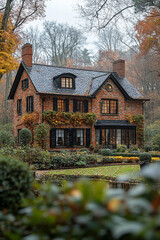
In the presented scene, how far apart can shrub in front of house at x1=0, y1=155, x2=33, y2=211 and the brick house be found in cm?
1900

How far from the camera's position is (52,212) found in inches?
90.1

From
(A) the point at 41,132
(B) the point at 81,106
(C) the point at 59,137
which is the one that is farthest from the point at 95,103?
(A) the point at 41,132

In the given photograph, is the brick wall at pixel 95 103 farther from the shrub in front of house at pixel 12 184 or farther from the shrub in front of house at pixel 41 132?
the shrub in front of house at pixel 12 184

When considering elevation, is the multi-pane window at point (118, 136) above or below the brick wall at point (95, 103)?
below

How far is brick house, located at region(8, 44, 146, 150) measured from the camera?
77.7ft

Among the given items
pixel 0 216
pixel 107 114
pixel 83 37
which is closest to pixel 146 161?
pixel 0 216

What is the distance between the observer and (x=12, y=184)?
388 cm

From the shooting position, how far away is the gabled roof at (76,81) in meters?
24.0

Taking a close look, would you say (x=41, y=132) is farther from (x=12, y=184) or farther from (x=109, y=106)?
(x=12, y=184)

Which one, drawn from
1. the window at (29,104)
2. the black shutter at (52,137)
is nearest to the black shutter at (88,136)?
the black shutter at (52,137)

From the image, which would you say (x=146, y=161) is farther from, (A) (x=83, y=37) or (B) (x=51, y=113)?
(A) (x=83, y=37)

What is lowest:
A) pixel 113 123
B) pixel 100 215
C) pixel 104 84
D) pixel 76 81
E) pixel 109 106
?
pixel 100 215

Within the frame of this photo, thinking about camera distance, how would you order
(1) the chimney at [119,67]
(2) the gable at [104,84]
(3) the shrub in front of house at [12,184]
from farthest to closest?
(1) the chimney at [119,67] < (2) the gable at [104,84] < (3) the shrub in front of house at [12,184]

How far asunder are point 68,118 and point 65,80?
11.3 feet
